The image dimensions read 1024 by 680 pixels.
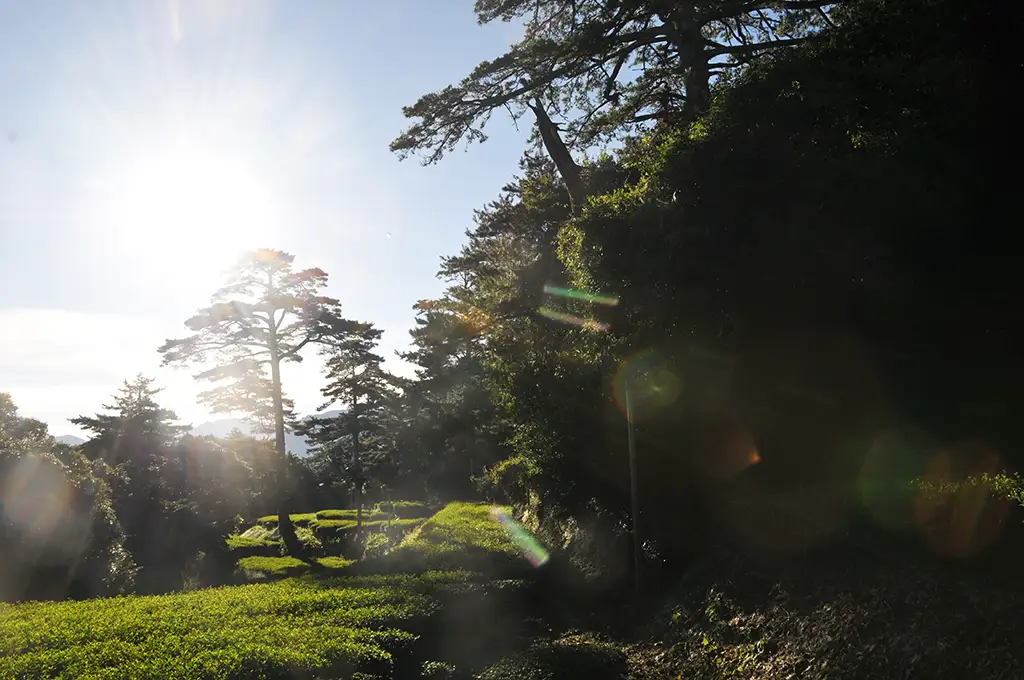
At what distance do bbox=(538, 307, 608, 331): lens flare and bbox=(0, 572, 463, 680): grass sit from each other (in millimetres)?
5634

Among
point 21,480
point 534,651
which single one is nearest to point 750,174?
point 534,651

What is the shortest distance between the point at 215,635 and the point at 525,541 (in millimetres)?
15403

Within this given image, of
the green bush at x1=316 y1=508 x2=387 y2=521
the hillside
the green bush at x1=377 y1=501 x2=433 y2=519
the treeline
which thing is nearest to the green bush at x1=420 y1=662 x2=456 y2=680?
the hillside

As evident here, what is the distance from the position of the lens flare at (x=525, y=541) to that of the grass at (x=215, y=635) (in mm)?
8202

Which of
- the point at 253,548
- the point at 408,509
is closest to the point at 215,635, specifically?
the point at 253,548

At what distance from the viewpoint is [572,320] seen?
14.9 meters

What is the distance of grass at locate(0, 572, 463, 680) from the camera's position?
6453mm

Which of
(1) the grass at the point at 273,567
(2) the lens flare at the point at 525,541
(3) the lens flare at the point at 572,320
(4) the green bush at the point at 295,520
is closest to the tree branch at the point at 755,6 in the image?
(3) the lens flare at the point at 572,320

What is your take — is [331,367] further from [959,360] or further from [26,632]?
[959,360]

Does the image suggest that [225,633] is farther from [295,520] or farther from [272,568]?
[295,520]

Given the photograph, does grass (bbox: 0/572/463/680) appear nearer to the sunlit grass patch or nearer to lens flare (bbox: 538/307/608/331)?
the sunlit grass patch

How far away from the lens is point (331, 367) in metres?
44.8

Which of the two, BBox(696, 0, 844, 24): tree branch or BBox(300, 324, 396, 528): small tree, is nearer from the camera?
BBox(696, 0, 844, 24): tree branch

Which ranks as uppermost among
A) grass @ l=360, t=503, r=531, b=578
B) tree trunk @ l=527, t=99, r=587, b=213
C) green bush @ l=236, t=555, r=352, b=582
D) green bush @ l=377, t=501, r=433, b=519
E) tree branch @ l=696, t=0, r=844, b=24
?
tree branch @ l=696, t=0, r=844, b=24
